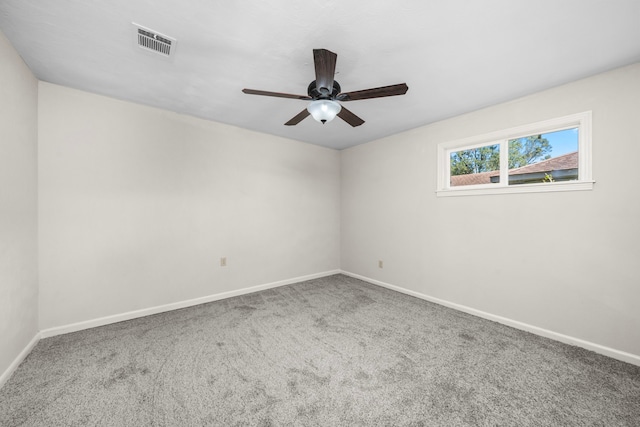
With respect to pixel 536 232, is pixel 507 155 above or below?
above

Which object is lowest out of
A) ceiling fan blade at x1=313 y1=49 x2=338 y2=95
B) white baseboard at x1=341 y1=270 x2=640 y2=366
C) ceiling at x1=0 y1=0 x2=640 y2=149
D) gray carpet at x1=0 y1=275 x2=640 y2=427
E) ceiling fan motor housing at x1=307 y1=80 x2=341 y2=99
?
gray carpet at x1=0 y1=275 x2=640 y2=427

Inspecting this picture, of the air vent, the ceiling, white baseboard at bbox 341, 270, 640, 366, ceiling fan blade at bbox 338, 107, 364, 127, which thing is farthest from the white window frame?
the air vent

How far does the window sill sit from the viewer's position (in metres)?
2.25

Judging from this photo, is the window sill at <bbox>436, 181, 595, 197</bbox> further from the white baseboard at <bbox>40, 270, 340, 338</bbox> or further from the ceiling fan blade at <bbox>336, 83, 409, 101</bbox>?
the white baseboard at <bbox>40, 270, 340, 338</bbox>

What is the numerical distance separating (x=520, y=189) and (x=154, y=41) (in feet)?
11.7

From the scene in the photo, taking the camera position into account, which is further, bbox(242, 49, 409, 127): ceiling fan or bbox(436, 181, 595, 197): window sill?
bbox(436, 181, 595, 197): window sill

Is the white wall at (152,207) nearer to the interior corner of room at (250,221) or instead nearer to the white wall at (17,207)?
the interior corner of room at (250,221)

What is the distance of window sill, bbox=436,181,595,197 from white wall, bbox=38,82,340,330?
2317mm

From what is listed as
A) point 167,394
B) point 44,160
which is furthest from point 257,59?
point 167,394

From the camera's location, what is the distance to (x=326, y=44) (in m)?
1.76

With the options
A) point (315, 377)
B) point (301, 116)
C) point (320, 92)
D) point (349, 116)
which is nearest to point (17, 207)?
point (301, 116)

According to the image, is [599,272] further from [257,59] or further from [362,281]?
[257,59]

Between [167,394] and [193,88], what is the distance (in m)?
2.59

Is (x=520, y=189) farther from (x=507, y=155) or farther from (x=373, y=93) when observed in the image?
(x=373, y=93)
